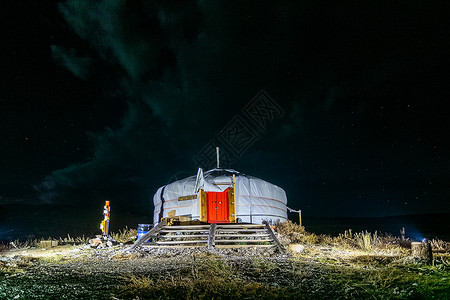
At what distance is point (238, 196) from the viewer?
9.83 m

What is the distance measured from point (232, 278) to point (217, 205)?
652 cm

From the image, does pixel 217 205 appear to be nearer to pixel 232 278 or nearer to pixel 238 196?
pixel 238 196

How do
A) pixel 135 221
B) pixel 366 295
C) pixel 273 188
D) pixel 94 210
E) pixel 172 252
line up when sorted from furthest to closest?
pixel 94 210
pixel 135 221
pixel 273 188
pixel 172 252
pixel 366 295

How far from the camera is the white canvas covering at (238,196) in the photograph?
9695 millimetres

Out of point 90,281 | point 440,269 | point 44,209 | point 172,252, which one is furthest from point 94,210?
point 440,269

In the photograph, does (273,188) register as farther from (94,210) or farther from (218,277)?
(94,210)

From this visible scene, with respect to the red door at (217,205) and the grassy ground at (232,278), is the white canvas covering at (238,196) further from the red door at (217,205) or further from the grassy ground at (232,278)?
the grassy ground at (232,278)

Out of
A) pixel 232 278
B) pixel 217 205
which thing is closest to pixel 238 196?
pixel 217 205

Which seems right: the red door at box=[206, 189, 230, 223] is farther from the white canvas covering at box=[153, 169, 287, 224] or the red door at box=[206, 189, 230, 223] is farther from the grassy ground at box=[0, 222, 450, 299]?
the grassy ground at box=[0, 222, 450, 299]

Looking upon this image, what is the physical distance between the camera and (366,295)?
2.63 meters

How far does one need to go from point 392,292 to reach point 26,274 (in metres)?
4.63

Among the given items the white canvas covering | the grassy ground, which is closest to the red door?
the white canvas covering

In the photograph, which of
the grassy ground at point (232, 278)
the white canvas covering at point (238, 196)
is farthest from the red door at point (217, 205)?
the grassy ground at point (232, 278)

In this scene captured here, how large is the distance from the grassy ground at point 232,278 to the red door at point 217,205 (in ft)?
14.9
